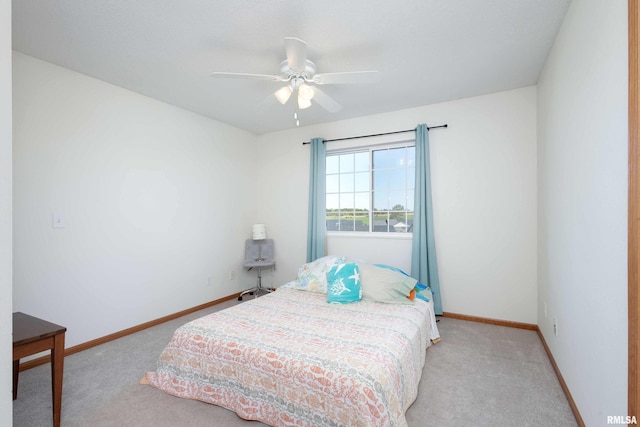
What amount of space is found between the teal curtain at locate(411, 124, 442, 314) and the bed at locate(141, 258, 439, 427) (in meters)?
0.98

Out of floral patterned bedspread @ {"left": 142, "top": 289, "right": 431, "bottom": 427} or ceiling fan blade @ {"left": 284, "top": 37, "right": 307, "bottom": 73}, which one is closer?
floral patterned bedspread @ {"left": 142, "top": 289, "right": 431, "bottom": 427}

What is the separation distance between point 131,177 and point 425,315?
3.29 meters

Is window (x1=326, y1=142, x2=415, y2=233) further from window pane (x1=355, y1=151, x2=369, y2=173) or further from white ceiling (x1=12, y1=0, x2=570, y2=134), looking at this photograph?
white ceiling (x1=12, y1=0, x2=570, y2=134)

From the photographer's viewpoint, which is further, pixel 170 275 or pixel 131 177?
pixel 170 275

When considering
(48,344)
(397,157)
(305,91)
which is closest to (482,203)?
(397,157)

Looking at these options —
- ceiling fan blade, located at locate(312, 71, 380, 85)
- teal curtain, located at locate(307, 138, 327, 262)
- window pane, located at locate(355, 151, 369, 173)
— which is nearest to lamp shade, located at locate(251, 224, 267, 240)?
teal curtain, located at locate(307, 138, 327, 262)

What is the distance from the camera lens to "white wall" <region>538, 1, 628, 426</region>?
1260 millimetres

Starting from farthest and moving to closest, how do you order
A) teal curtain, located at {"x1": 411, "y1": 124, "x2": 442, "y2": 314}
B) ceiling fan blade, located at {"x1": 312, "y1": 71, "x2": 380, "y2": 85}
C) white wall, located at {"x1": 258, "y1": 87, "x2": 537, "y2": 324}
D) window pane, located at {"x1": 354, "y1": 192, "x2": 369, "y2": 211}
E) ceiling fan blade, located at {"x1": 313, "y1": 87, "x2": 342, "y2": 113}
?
window pane, located at {"x1": 354, "y1": 192, "x2": 369, "y2": 211}, teal curtain, located at {"x1": 411, "y1": 124, "x2": 442, "y2": 314}, white wall, located at {"x1": 258, "y1": 87, "x2": 537, "y2": 324}, ceiling fan blade, located at {"x1": 313, "y1": 87, "x2": 342, "y2": 113}, ceiling fan blade, located at {"x1": 312, "y1": 71, "x2": 380, "y2": 85}

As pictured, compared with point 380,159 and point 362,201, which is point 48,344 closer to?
point 362,201

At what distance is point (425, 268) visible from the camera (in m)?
3.50

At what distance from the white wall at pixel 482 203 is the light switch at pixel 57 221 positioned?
3.25 meters

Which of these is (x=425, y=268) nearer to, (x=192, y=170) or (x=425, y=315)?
(x=425, y=315)

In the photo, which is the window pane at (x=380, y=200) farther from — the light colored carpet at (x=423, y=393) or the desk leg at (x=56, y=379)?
the desk leg at (x=56, y=379)

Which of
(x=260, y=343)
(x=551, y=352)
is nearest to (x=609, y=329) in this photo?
(x=551, y=352)
